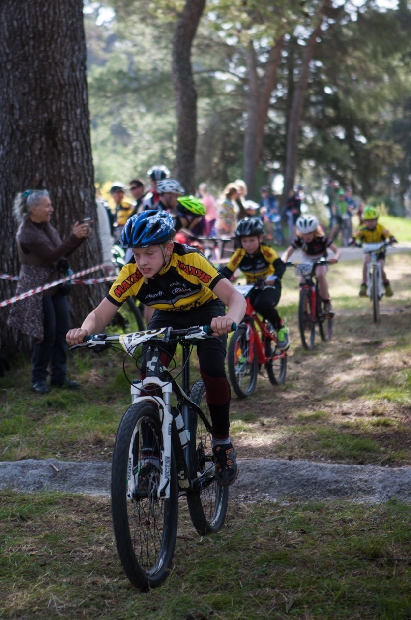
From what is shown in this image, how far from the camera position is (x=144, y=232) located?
439 cm

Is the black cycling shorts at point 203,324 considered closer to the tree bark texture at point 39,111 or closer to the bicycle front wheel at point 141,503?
the bicycle front wheel at point 141,503

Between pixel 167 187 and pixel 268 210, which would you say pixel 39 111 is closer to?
pixel 167 187

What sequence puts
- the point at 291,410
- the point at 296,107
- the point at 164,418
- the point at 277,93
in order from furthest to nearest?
the point at 277,93 < the point at 296,107 < the point at 291,410 < the point at 164,418

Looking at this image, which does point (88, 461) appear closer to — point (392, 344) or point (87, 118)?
point (87, 118)

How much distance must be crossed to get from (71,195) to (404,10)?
25239mm

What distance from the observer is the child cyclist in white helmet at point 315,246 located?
11.6 m

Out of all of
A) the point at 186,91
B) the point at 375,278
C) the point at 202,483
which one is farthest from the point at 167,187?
the point at 186,91

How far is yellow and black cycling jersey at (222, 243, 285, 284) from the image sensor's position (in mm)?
8945

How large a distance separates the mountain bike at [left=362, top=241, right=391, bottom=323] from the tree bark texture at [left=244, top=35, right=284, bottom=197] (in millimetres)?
17011

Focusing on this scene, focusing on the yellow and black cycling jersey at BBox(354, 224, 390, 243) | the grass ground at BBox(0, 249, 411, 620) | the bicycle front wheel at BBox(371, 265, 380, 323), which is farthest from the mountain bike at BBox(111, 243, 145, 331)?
the yellow and black cycling jersey at BBox(354, 224, 390, 243)

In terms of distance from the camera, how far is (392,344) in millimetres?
10977

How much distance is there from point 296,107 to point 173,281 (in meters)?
28.5

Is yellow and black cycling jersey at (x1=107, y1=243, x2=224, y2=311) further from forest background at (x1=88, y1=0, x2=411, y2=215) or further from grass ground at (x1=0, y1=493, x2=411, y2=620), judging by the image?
forest background at (x1=88, y1=0, x2=411, y2=215)

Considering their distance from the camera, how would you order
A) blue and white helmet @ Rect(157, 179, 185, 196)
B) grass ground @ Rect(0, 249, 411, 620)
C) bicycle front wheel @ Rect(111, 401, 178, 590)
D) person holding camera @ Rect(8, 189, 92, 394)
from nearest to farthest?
bicycle front wheel @ Rect(111, 401, 178, 590), grass ground @ Rect(0, 249, 411, 620), person holding camera @ Rect(8, 189, 92, 394), blue and white helmet @ Rect(157, 179, 185, 196)
